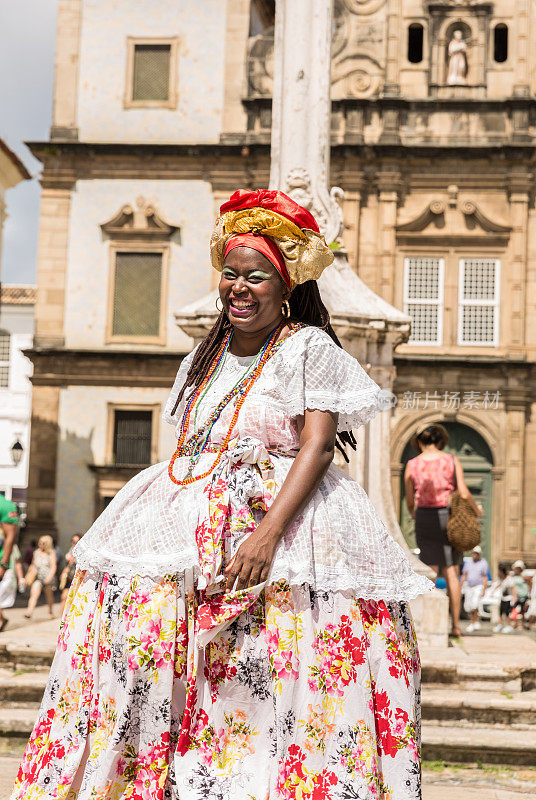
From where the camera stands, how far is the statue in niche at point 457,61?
2391 centimetres

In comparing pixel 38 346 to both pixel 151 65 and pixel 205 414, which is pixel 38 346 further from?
pixel 205 414

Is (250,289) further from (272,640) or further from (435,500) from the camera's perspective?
(435,500)

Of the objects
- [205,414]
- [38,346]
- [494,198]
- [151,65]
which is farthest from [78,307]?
[205,414]

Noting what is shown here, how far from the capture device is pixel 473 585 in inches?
607

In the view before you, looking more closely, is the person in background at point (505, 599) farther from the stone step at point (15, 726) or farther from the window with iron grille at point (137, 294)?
the stone step at point (15, 726)

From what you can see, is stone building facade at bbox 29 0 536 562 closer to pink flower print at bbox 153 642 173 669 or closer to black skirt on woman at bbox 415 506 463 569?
black skirt on woman at bbox 415 506 463 569

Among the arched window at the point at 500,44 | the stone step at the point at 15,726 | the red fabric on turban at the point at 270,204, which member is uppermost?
the arched window at the point at 500,44

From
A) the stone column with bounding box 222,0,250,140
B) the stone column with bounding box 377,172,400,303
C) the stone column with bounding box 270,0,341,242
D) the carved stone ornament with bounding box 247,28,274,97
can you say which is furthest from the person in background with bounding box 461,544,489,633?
the carved stone ornament with bounding box 247,28,274,97

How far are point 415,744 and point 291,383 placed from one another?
101 centimetres

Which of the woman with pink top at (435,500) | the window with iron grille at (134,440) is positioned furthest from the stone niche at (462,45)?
the woman with pink top at (435,500)

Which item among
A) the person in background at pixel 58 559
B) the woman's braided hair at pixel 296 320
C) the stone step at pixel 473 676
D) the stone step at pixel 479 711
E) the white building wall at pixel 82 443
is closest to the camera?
the woman's braided hair at pixel 296 320

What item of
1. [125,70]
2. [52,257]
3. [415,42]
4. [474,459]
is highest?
[415,42]

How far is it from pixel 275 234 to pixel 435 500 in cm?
487

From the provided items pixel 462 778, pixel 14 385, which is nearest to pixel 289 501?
pixel 462 778
